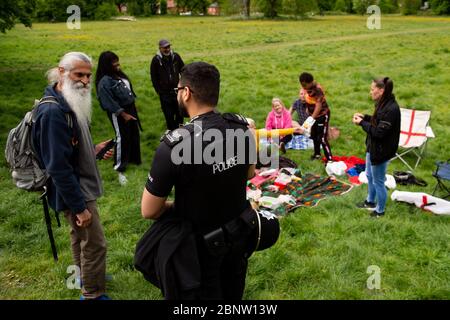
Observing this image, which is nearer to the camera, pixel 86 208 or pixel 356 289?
pixel 86 208

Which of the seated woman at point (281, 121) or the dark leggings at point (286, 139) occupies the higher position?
the seated woman at point (281, 121)

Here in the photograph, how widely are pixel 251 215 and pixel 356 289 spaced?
84.3 inches

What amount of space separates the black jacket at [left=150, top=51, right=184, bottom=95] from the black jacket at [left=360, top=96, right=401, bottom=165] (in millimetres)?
4399

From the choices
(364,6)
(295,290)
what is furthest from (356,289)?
(364,6)

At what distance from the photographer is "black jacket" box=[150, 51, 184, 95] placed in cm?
849

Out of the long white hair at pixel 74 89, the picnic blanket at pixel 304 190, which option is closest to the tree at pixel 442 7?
the picnic blanket at pixel 304 190

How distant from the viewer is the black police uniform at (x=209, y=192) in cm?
255

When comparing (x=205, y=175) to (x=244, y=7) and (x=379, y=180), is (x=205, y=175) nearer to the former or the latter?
(x=379, y=180)

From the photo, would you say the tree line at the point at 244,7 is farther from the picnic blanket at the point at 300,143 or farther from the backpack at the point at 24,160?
the backpack at the point at 24,160

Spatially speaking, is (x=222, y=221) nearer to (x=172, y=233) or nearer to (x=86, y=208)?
(x=172, y=233)

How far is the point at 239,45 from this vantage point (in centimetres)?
2519

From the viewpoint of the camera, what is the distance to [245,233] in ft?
9.56
